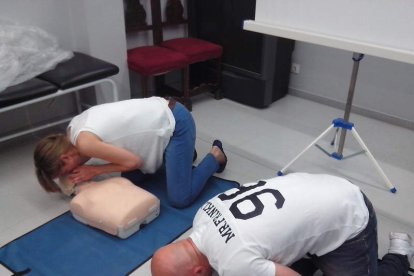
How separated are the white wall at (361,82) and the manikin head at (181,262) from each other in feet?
7.64

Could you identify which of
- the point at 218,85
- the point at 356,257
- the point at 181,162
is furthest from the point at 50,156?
the point at 218,85

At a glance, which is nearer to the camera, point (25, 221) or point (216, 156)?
point (25, 221)

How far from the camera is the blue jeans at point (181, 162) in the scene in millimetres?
1982

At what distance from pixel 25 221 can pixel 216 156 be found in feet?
3.53

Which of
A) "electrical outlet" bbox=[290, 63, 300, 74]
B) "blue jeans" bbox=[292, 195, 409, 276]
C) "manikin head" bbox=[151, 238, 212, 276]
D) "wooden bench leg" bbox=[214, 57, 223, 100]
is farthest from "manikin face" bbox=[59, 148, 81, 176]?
"electrical outlet" bbox=[290, 63, 300, 74]

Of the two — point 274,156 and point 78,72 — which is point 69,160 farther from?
point 274,156

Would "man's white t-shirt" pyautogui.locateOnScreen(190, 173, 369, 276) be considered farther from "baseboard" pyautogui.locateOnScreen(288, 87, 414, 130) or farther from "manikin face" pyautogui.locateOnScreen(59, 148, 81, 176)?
"baseboard" pyautogui.locateOnScreen(288, 87, 414, 130)

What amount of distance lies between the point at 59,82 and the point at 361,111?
2314mm

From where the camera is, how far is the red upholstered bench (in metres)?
2.16

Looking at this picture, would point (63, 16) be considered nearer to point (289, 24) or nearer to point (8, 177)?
point (8, 177)

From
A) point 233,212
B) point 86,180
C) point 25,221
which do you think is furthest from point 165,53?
point 233,212

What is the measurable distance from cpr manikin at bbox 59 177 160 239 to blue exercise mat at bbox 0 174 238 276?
49 mm

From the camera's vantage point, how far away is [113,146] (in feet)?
6.00

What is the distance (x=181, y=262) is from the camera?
125 cm
